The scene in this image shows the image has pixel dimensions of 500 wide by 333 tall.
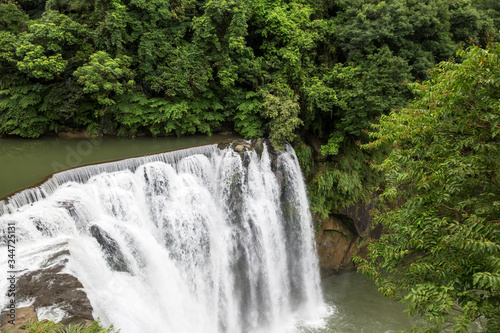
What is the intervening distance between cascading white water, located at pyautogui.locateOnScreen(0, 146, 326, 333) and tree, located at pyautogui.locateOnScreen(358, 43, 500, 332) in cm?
597

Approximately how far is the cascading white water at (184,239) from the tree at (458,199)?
597 centimetres

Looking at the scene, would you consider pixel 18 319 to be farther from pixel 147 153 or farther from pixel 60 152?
pixel 60 152

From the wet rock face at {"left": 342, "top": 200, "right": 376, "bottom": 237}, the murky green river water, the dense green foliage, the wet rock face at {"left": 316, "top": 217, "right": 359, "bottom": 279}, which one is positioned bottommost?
the wet rock face at {"left": 316, "top": 217, "right": 359, "bottom": 279}

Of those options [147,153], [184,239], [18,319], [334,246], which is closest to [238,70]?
[147,153]

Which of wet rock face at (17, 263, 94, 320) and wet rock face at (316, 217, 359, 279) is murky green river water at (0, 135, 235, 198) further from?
wet rock face at (316, 217, 359, 279)

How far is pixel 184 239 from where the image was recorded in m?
9.69

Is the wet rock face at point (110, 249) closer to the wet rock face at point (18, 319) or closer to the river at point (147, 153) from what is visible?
the wet rock face at point (18, 319)

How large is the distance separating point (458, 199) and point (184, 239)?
24.1ft

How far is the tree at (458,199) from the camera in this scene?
4109 millimetres

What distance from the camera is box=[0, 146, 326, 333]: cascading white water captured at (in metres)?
7.34

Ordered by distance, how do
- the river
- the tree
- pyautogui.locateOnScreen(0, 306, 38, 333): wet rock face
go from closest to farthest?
the tree
pyautogui.locateOnScreen(0, 306, 38, 333): wet rock face
the river

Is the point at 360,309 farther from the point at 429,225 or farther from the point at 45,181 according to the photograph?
the point at 45,181

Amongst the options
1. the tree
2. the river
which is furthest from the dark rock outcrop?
the tree

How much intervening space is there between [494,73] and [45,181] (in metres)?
9.68
